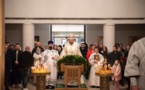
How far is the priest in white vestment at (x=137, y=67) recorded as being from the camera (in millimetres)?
4105

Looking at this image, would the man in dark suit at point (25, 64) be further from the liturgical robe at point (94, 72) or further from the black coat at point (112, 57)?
the black coat at point (112, 57)

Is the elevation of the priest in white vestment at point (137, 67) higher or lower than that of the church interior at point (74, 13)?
lower

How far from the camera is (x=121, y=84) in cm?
1498

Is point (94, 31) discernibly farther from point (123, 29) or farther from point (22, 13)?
point (22, 13)

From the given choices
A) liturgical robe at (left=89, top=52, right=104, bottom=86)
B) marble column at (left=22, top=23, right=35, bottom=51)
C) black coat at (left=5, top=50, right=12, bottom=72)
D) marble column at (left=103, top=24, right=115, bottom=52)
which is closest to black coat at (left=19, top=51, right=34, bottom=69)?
black coat at (left=5, top=50, right=12, bottom=72)

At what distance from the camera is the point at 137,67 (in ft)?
13.6

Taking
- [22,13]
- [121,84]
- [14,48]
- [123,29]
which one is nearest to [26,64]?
[14,48]

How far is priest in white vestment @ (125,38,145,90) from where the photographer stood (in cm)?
411

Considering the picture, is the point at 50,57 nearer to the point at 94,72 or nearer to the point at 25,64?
the point at 25,64

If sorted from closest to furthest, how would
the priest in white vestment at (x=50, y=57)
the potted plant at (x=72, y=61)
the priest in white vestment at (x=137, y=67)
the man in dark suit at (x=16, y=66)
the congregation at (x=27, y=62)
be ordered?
the priest in white vestment at (x=137, y=67), the potted plant at (x=72, y=61), the congregation at (x=27, y=62), the man in dark suit at (x=16, y=66), the priest in white vestment at (x=50, y=57)

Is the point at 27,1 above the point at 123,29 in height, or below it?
above

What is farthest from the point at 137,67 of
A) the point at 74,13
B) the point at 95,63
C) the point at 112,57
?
the point at 74,13

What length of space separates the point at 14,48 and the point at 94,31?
9073 millimetres

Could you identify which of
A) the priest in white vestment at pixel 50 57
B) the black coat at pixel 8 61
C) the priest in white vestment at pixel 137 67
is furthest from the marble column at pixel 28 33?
the priest in white vestment at pixel 137 67
